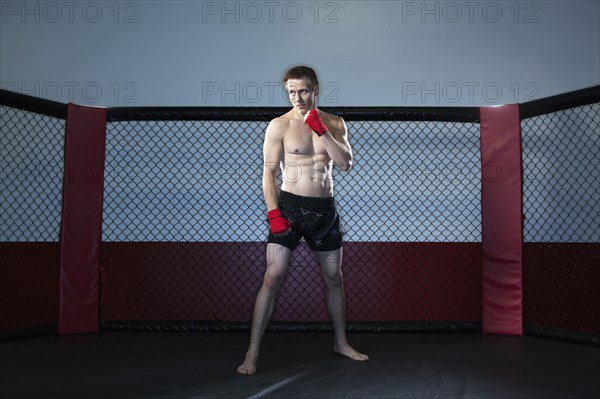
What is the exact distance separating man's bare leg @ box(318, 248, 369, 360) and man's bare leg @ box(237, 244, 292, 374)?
224 millimetres

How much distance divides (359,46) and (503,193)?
1.48 metres

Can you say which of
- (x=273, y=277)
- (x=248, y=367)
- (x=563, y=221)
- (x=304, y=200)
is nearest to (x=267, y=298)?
(x=273, y=277)

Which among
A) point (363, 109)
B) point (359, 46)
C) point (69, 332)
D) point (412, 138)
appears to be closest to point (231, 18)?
point (359, 46)

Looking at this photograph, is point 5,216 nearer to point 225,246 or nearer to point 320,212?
point 225,246

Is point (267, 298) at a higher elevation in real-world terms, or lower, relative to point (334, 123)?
lower

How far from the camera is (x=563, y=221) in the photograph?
3.17 metres

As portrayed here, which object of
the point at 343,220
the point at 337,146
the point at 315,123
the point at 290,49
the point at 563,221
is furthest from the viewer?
the point at 290,49

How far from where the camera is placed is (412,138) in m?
3.45

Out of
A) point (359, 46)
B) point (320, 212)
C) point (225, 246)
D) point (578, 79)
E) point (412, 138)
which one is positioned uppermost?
point (359, 46)

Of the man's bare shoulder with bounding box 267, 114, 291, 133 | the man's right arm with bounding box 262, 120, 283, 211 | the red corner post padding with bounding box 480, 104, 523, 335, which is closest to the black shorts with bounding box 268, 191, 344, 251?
the man's right arm with bounding box 262, 120, 283, 211

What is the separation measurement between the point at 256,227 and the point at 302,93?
4.83 ft

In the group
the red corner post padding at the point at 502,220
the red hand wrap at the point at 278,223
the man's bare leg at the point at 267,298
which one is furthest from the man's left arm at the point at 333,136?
the red corner post padding at the point at 502,220

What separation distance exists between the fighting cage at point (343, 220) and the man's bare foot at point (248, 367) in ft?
3.02

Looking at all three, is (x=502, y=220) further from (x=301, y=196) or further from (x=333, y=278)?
(x=301, y=196)
